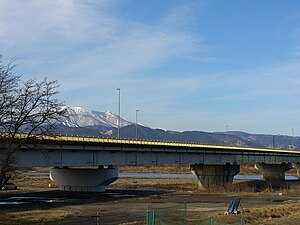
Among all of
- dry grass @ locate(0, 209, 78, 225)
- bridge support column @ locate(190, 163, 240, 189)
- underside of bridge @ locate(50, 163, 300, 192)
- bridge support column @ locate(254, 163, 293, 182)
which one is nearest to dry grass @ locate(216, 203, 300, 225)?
dry grass @ locate(0, 209, 78, 225)

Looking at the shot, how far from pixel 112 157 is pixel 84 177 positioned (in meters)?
8.92

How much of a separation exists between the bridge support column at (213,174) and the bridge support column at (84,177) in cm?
2173

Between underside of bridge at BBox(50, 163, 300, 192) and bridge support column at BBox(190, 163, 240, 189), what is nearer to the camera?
underside of bridge at BBox(50, 163, 300, 192)

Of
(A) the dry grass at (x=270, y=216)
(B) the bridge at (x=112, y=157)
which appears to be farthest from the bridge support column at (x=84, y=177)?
(A) the dry grass at (x=270, y=216)

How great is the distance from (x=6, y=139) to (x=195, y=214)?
52.9 ft

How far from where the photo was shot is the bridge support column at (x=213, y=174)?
85500mm

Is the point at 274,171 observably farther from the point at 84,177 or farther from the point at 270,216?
the point at 270,216

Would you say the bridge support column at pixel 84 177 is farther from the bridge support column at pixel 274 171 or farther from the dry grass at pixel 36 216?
the bridge support column at pixel 274 171

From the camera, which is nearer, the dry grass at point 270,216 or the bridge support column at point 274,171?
the dry grass at point 270,216

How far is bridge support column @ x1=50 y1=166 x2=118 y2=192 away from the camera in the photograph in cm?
6756

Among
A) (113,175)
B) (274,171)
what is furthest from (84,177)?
(274,171)

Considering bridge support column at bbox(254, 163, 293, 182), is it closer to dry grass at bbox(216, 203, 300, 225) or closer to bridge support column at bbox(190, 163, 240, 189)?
bridge support column at bbox(190, 163, 240, 189)

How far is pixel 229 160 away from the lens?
90.8 meters

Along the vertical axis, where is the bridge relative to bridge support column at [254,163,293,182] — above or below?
above
